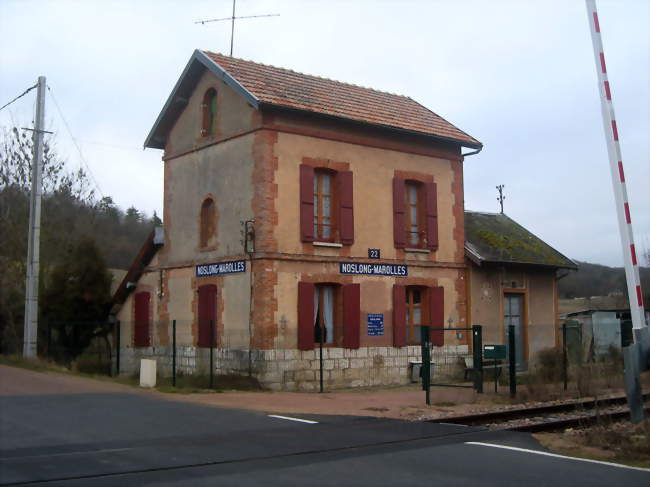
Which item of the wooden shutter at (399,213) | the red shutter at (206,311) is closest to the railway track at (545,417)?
the wooden shutter at (399,213)

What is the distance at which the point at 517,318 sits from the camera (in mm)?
23594

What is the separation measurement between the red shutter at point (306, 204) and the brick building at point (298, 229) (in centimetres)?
3

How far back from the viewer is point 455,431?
450 inches

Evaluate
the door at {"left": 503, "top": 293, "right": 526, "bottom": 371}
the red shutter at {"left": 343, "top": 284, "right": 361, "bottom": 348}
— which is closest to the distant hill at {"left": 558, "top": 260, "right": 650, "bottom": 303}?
the door at {"left": 503, "top": 293, "right": 526, "bottom": 371}

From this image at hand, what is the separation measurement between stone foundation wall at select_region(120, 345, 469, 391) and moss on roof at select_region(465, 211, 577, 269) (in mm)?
2932

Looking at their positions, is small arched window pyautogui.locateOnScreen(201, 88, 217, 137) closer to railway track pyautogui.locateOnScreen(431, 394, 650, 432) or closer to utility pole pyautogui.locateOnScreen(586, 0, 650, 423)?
railway track pyautogui.locateOnScreen(431, 394, 650, 432)

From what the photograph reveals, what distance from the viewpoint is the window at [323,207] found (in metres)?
19.5

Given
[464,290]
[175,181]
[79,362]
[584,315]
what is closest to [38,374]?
[79,362]

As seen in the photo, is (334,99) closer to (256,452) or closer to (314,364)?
(314,364)

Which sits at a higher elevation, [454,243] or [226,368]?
[454,243]

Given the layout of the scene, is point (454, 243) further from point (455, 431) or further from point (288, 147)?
point (455, 431)

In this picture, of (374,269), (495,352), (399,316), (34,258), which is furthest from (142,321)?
(495,352)

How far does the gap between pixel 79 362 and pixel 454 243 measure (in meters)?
11.1

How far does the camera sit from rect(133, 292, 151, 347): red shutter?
22.5 metres
